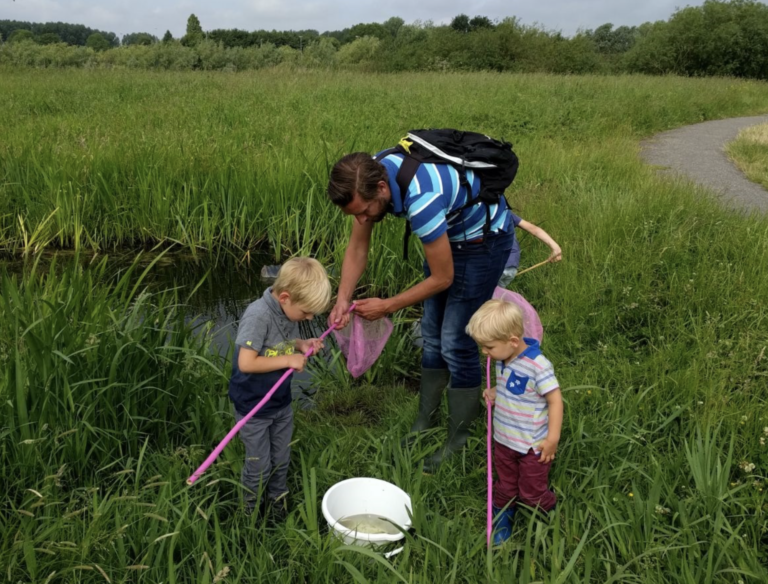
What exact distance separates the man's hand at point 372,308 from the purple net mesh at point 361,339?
5.3 inches

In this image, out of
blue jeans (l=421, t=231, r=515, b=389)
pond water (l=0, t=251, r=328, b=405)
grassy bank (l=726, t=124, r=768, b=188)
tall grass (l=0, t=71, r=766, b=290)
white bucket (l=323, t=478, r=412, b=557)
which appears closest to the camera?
white bucket (l=323, t=478, r=412, b=557)

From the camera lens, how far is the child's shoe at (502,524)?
7.34 feet

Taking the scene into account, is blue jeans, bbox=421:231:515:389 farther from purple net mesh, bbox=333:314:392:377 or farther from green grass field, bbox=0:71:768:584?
green grass field, bbox=0:71:768:584

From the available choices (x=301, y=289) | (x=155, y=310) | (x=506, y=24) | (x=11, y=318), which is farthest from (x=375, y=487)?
(x=506, y=24)

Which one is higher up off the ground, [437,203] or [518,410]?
[437,203]

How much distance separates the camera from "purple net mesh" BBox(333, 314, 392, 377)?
8.93ft

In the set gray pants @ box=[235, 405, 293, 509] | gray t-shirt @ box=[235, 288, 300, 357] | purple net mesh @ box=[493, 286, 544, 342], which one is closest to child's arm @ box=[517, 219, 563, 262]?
purple net mesh @ box=[493, 286, 544, 342]

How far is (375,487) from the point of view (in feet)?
7.81

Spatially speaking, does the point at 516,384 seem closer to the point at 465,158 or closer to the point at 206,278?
the point at 465,158

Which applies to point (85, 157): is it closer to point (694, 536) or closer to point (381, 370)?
point (381, 370)

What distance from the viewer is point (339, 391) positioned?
349 centimetres

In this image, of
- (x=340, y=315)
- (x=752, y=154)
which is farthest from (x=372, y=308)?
(x=752, y=154)

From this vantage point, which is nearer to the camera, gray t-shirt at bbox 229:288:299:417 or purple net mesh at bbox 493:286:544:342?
gray t-shirt at bbox 229:288:299:417

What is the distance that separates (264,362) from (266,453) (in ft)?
1.36
